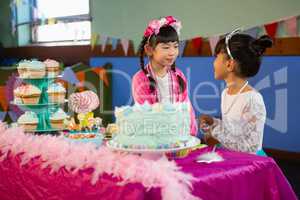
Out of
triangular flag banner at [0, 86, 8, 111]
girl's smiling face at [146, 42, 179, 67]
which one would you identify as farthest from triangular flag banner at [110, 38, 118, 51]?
girl's smiling face at [146, 42, 179, 67]

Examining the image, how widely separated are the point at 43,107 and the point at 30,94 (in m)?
0.08

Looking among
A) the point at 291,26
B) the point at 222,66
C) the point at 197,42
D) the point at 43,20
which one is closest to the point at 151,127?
the point at 222,66

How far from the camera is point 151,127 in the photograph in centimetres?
127

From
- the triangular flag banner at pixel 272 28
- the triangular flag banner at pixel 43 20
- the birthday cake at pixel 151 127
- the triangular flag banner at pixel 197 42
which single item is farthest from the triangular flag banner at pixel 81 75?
the birthday cake at pixel 151 127

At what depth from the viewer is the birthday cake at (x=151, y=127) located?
4.16 feet

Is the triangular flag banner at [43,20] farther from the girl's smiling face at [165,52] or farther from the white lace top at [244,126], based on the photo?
the white lace top at [244,126]

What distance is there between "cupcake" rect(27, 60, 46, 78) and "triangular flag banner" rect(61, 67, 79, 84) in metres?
2.07

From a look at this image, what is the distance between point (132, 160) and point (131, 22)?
133 inches

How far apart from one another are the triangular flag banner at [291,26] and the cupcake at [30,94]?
2023 millimetres

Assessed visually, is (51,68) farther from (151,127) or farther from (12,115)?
(12,115)

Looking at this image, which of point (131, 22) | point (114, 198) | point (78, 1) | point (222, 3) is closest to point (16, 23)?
point (78, 1)

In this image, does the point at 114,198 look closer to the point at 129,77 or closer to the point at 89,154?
the point at 89,154

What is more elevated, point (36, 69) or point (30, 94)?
point (36, 69)

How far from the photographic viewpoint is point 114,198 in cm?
117
